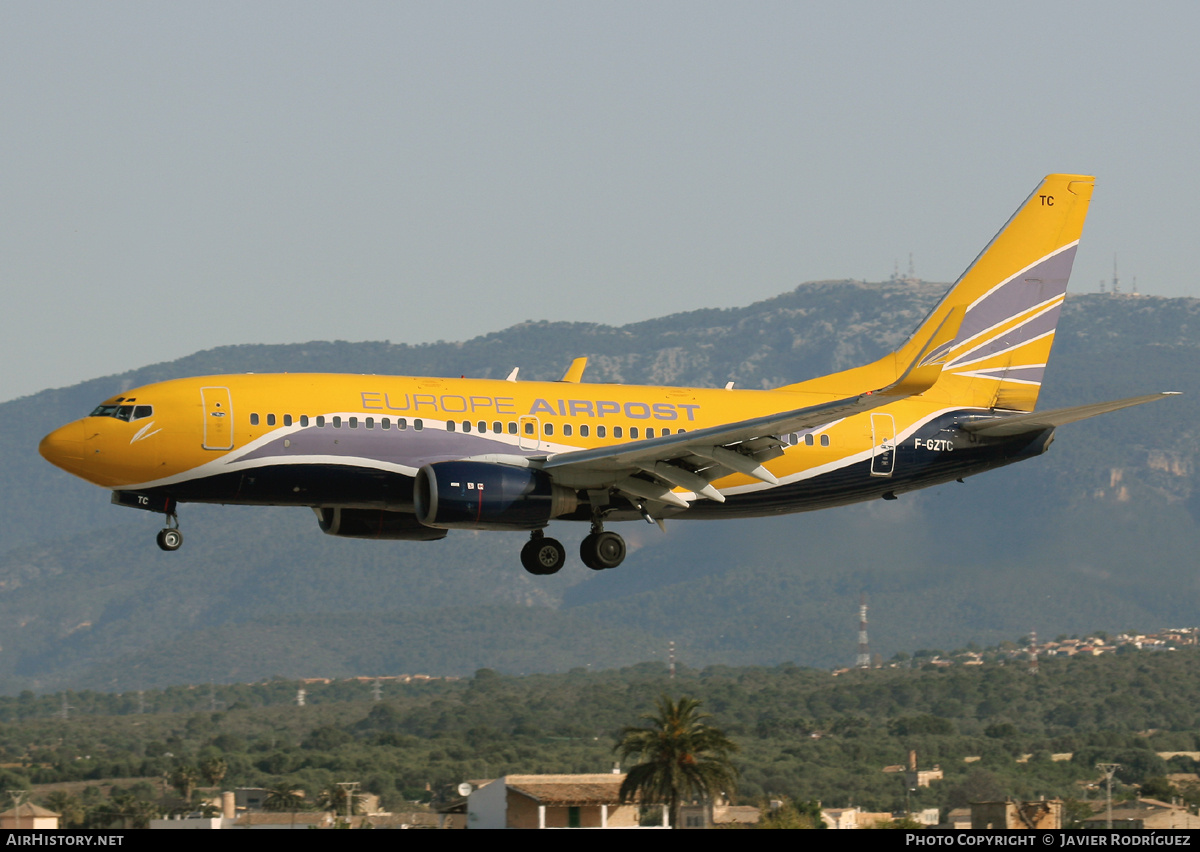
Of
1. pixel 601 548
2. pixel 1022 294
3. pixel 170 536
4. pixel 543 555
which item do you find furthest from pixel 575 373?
pixel 1022 294

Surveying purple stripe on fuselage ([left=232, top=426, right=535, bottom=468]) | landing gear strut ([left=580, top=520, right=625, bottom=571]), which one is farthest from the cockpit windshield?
landing gear strut ([left=580, top=520, right=625, bottom=571])

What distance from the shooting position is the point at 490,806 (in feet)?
212

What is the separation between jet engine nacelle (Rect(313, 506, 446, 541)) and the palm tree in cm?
2168

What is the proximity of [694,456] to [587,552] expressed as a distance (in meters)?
4.20

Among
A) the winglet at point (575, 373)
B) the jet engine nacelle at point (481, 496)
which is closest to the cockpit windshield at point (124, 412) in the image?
the jet engine nacelle at point (481, 496)

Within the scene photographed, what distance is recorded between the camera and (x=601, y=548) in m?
44.2

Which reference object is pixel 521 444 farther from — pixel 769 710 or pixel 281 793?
pixel 769 710

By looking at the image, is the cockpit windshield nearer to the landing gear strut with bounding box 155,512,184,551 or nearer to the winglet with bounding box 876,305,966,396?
the landing gear strut with bounding box 155,512,184,551

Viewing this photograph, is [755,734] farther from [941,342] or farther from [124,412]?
[124,412]

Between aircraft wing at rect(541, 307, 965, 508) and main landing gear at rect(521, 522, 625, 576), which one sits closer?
aircraft wing at rect(541, 307, 965, 508)

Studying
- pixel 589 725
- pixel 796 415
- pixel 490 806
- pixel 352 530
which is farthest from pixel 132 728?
pixel 796 415

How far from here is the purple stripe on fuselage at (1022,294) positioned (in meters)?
51.5

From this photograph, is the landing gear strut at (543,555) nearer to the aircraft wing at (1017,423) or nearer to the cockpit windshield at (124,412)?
the cockpit windshield at (124,412)

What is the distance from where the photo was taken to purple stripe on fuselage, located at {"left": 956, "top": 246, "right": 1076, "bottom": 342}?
51.5 meters
